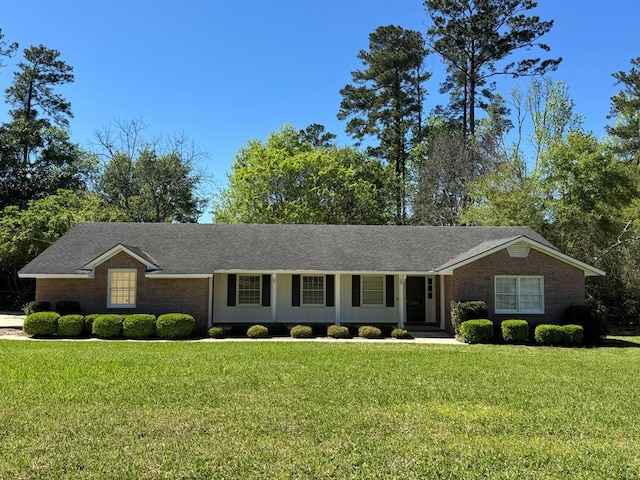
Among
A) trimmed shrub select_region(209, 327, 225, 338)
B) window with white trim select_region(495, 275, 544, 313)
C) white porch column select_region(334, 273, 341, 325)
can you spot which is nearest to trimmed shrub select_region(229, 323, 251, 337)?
trimmed shrub select_region(209, 327, 225, 338)

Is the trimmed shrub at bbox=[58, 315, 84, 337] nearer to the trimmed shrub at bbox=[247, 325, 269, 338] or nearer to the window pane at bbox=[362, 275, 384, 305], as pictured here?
the trimmed shrub at bbox=[247, 325, 269, 338]

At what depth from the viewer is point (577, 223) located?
26.2 m

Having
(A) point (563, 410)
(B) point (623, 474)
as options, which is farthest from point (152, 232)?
(B) point (623, 474)

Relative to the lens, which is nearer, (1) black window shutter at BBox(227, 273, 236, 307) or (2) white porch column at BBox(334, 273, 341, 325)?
(2) white porch column at BBox(334, 273, 341, 325)

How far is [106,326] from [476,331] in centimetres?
1317

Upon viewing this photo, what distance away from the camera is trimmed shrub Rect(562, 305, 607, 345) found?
56.8 feet

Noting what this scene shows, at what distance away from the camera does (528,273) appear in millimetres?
A: 18391

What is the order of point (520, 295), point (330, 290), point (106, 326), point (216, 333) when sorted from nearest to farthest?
point (106, 326) < point (216, 333) < point (520, 295) < point (330, 290)

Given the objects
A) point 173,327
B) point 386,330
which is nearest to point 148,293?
point 173,327

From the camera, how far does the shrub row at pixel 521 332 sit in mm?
Answer: 16781

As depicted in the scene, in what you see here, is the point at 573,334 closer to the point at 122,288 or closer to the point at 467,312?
the point at 467,312

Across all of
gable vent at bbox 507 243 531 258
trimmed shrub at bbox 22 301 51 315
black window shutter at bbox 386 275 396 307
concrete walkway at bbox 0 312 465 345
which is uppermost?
gable vent at bbox 507 243 531 258

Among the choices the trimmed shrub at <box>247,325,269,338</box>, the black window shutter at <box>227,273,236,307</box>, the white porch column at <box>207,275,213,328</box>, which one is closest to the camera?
the trimmed shrub at <box>247,325,269,338</box>

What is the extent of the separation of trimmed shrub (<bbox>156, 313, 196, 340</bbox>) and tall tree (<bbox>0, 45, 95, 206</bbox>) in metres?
23.2
